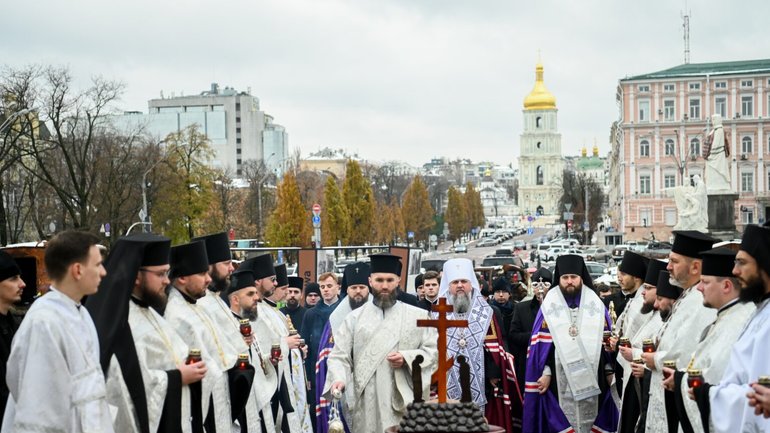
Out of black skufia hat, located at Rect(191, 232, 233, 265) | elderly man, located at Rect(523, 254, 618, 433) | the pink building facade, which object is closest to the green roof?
the pink building facade

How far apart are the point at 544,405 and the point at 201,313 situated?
5.09 metres

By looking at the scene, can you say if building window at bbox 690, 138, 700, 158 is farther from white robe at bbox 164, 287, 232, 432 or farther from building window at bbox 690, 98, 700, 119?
white robe at bbox 164, 287, 232, 432

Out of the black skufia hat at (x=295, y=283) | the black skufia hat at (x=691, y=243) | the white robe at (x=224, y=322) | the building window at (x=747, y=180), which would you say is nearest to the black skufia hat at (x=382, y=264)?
the white robe at (x=224, y=322)

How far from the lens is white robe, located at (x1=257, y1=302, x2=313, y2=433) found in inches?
440

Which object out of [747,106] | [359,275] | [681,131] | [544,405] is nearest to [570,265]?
[544,405]

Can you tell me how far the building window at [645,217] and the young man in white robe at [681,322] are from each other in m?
87.5

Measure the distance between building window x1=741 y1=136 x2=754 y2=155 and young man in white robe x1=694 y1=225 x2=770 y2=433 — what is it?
3592 inches

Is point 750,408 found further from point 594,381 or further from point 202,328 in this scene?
point 594,381

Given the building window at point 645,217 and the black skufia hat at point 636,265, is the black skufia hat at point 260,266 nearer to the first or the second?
the black skufia hat at point 636,265

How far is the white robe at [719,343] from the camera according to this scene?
7.77m

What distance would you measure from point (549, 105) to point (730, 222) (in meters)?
145

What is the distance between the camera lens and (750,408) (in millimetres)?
6945

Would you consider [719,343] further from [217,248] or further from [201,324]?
[217,248]

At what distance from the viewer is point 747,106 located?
9488cm
